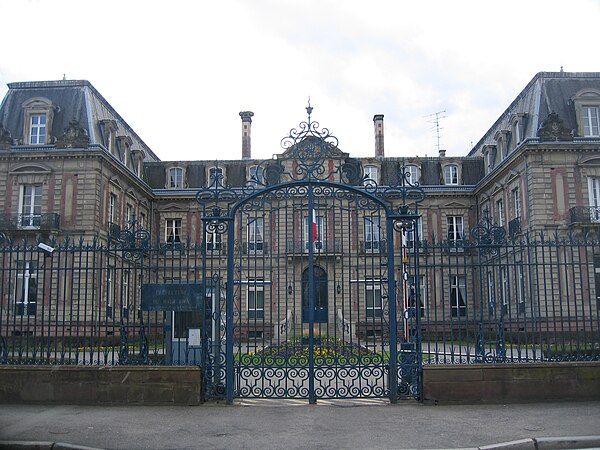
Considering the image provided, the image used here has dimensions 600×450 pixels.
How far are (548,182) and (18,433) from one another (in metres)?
25.5

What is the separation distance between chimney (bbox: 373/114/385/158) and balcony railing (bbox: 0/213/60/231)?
→ 2067 cm

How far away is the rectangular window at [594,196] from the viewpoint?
28.1m

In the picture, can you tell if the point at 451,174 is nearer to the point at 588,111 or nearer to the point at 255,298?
the point at 588,111

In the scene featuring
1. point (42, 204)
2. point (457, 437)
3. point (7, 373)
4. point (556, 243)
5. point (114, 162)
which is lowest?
point (457, 437)

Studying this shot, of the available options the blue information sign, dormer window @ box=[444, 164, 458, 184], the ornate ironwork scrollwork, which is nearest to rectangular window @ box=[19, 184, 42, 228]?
the blue information sign

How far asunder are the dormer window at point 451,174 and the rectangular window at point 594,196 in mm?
10207

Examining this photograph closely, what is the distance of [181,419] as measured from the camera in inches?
350

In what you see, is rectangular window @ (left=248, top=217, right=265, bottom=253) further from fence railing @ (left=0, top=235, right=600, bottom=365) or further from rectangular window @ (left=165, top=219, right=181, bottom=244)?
rectangular window @ (left=165, top=219, right=181, bottom=244)

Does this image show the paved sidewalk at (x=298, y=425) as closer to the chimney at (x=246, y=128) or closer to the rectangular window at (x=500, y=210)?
the rectangular window at (x=500, y=210)

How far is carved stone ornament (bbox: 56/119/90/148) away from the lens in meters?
28.9

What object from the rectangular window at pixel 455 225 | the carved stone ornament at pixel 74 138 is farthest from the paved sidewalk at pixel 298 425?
the rectangular window at pixel 455 225

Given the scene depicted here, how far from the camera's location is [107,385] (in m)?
9.98

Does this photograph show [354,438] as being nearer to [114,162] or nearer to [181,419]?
[181,419]

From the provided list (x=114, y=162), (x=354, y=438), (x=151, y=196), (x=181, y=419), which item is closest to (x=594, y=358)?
(x=354, y=438)
